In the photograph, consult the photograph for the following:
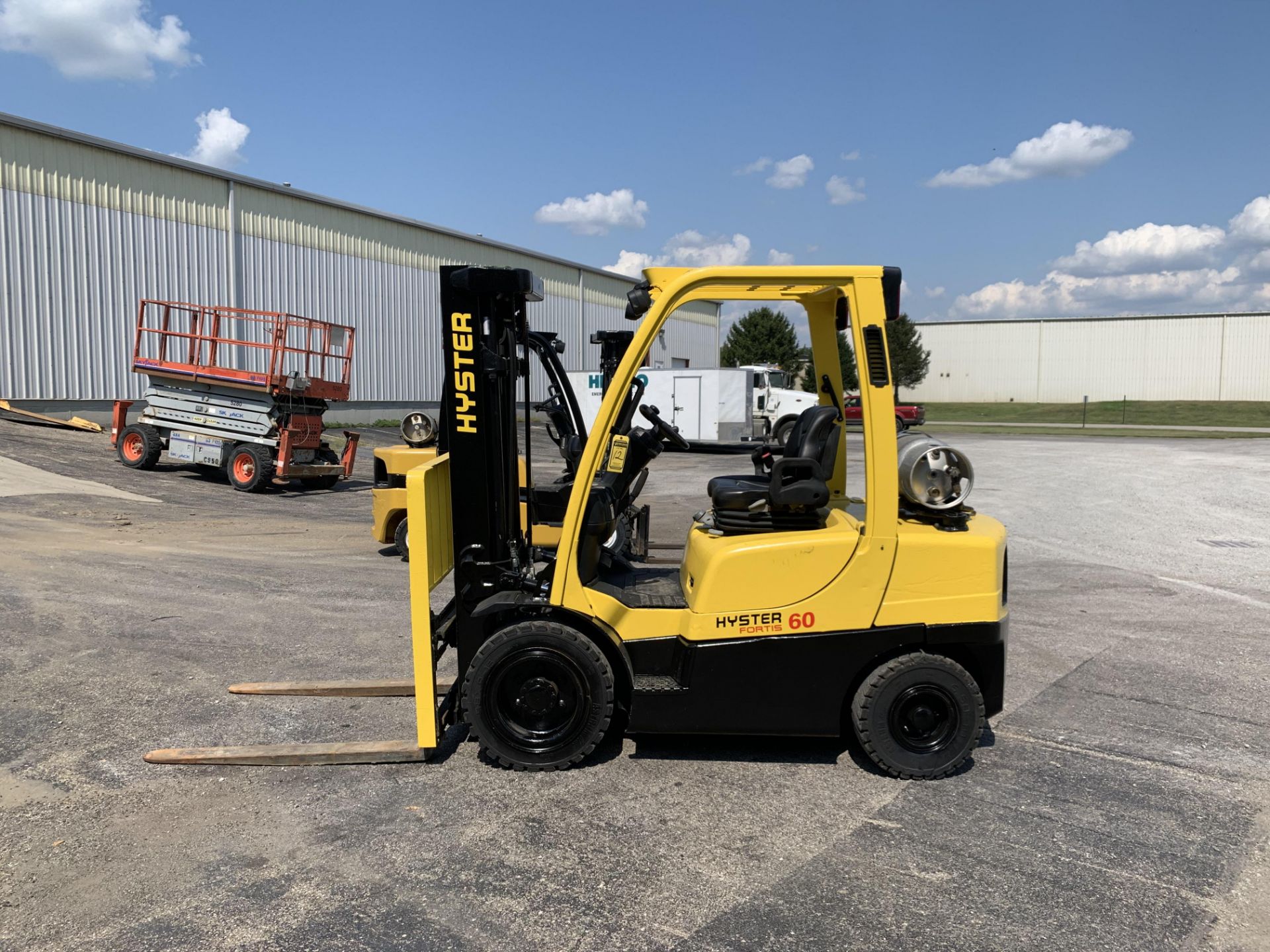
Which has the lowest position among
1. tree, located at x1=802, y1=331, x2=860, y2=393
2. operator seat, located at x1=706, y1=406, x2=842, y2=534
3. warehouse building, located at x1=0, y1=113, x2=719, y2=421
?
operator seat, located at x1=706, y1=406, x2=842, y2=534

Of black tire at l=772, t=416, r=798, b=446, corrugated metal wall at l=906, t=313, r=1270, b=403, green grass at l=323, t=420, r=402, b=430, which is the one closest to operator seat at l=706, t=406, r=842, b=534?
black tire at l=772, t=416, r=798, b=446

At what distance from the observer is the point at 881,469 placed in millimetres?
4383

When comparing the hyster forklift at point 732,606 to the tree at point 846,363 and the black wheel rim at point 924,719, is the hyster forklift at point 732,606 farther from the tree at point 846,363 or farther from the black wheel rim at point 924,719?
the tree at point 846,363

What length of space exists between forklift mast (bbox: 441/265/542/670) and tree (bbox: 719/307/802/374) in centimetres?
5704

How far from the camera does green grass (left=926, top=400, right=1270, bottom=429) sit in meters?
49.7

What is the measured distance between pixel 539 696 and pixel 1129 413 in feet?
197

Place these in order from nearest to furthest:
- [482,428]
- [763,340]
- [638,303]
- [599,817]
Result: [599,817]
[638,303]
[482,428]
[763,340]

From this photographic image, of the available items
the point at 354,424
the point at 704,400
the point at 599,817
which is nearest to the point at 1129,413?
the point at 704,400

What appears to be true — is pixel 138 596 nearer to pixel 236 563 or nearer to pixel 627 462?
pixel 236 563

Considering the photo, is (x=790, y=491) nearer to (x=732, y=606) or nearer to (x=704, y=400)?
(x=732, y=606)

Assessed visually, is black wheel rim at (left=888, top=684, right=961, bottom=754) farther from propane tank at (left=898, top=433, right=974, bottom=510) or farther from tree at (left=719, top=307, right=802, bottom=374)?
tree at (left=719, top=307, right=802, bottom=374)

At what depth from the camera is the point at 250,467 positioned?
54.1 feet

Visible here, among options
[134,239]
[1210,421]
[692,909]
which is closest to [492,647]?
[692,909]

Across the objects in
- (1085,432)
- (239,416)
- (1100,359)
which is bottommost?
(1085,432)
